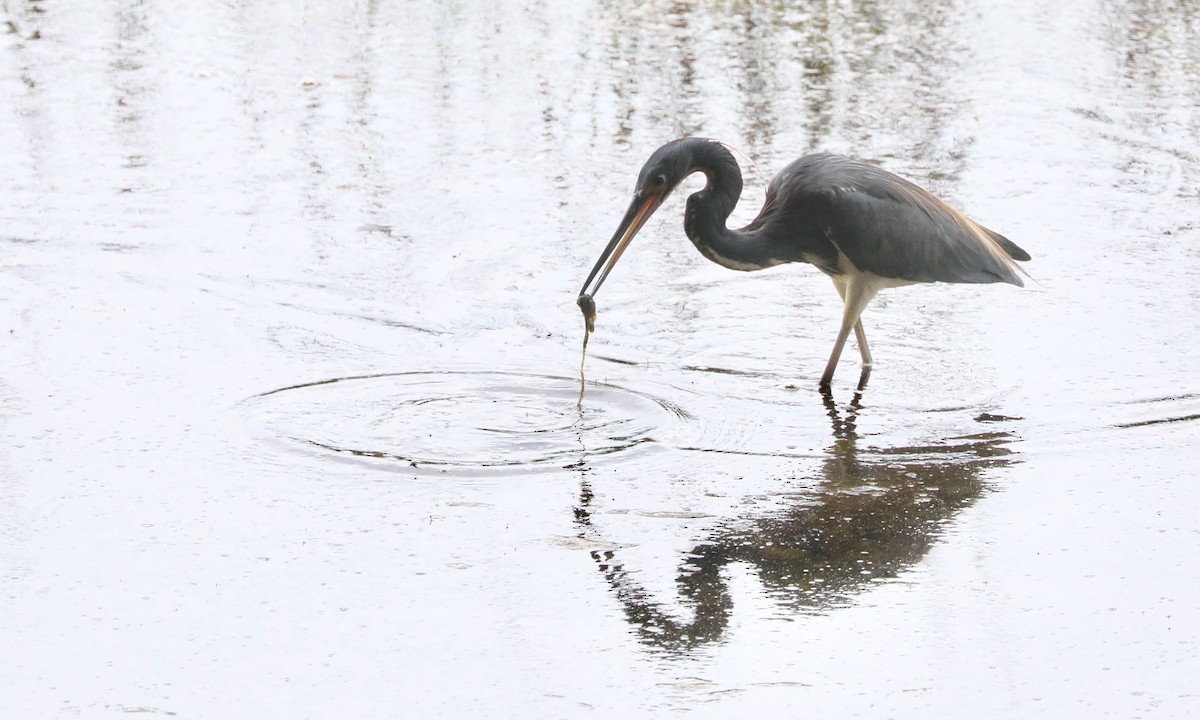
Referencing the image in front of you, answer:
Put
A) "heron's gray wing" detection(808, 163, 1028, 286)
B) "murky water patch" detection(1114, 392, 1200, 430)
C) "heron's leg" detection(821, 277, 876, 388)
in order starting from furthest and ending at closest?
1. "heron's gray wing" detection(808, 163, 1028, 286)
2. "heron's leg" detection(821, 277, 876, 388)
3. "murky water patch" detection(1114, 392, 1200, 430)

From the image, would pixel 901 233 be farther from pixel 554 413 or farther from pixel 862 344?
pixel 554 413

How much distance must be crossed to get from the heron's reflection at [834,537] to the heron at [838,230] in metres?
0.85

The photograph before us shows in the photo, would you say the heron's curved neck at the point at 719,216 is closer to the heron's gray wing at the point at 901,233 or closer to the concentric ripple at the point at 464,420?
the heron's gray wing at the point at 901,233

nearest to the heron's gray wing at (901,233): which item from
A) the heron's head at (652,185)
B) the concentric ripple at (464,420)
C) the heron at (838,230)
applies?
the heron at (838,230)

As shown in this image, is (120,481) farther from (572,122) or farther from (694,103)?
(694,103)

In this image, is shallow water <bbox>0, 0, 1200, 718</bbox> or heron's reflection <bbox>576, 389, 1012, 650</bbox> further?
heron's reflection <bbox>576, 389, 1012, 650</bbox>

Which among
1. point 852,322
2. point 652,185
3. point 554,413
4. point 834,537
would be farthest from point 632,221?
point 834,537

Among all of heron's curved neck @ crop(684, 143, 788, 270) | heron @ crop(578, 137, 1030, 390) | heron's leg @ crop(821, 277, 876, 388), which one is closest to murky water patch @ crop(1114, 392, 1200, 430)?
heron @ crop(578, 137, 1030, 390)

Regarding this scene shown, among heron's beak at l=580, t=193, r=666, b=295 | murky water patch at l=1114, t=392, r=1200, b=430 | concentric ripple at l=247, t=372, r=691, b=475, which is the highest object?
heron's beak at l=580, t=193, r=666, b=295

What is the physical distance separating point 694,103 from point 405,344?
457 centimetres

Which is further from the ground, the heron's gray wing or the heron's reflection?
the heron's gray wing

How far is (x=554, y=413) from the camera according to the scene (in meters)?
6.00

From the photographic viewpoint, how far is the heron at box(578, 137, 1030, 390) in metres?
6.46

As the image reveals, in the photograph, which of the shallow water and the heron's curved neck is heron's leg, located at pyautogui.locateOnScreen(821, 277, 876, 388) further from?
the heron's curved neck
